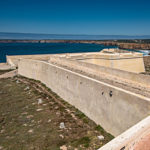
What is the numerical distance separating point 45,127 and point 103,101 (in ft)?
11.4

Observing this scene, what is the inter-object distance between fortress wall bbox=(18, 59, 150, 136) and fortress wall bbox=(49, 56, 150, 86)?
2.26 m

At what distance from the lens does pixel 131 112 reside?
6473 millimetres

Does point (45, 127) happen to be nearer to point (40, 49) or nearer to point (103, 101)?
point (103, 101)

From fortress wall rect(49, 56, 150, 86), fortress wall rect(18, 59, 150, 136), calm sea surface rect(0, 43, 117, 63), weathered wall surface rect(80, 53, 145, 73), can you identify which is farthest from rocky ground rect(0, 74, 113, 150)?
calm sea surface rect(0, 43, 117, 63)

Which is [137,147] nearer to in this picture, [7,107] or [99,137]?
[99,137]

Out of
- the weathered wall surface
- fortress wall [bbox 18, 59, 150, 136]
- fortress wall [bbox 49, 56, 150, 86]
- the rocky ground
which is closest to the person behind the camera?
fortress wall [bbox 18, 59, 150, 136]

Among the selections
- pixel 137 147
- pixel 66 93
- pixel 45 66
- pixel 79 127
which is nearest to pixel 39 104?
pixel 66 93

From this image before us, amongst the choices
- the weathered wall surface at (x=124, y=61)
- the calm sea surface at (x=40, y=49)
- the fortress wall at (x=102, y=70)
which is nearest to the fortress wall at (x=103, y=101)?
the fortress wall at (x=102, y=70)

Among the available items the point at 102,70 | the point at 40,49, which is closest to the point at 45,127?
the point at 102,70

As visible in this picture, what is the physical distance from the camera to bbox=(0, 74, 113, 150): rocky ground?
7.05 m

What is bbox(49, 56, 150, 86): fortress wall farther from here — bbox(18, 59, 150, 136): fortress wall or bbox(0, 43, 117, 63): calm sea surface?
bbox(0, 43, 117, 63): calm sea surface

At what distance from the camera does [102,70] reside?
1238 cm

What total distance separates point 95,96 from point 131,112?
2.57m

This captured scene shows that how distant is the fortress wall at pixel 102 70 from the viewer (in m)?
8.78
